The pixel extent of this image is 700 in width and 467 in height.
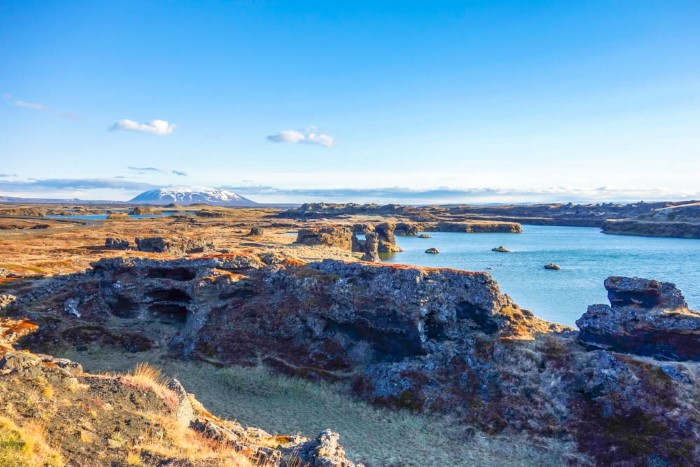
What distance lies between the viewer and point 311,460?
1558 cm

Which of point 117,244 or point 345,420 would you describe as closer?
point 345,420

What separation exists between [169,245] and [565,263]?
79.2 meters

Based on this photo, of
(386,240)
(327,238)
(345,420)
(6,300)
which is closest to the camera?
(345,420)

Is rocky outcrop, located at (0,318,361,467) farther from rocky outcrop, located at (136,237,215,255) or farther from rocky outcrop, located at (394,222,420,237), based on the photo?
rocky outcrop, located at (394,222,420,237)

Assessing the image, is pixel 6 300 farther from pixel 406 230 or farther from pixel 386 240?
pixel 406 230

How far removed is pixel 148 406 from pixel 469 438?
1779 centimetres

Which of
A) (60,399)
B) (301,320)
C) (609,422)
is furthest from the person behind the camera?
(301,320)

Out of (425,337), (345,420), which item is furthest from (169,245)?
(345,420)

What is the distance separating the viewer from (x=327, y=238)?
112 meters

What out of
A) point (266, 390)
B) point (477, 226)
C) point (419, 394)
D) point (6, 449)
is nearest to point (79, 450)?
point (6, 449)

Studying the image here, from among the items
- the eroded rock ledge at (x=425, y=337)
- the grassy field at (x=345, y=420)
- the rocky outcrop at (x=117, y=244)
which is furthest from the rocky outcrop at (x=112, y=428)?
the rocky outcrop at (x=117, y=244)

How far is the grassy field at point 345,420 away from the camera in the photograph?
23.6 metres

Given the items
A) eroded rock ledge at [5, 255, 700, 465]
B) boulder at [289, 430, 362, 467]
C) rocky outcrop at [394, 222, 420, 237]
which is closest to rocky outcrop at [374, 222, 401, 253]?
rocky outcrop at [394, 222, 420, 237]

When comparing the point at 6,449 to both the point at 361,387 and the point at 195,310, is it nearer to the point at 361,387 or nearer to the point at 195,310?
the point at 361,387
